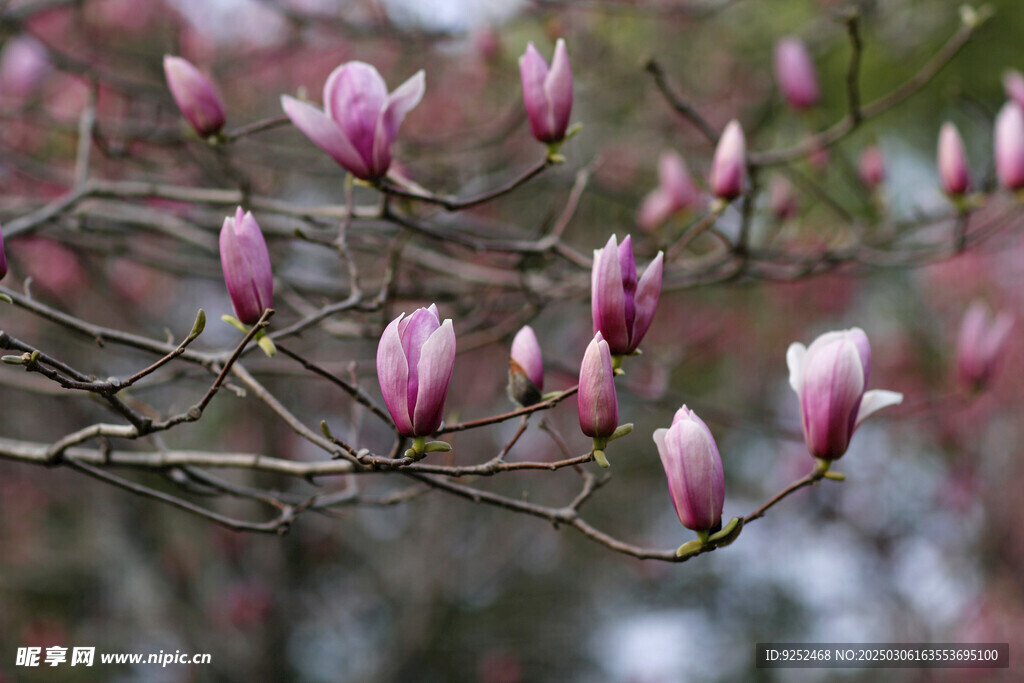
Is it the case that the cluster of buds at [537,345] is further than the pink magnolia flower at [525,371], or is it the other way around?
the pink magnolia flower at [525,371]

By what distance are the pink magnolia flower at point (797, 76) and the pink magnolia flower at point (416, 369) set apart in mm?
1666

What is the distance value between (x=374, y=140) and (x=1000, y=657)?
84.1 inches

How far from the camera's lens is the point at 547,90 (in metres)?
1.22

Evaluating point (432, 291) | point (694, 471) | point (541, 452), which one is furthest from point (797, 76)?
point (541, 452)

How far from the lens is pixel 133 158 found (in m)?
1.83

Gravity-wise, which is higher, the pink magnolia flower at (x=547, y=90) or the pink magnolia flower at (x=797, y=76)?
the pink magnolia flower at (x=797, y=76)

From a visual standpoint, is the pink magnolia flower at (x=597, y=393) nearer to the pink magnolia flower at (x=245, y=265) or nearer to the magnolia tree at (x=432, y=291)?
the magnolia tree at (x=432, y=291)

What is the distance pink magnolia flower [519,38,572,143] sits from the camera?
1214 mm

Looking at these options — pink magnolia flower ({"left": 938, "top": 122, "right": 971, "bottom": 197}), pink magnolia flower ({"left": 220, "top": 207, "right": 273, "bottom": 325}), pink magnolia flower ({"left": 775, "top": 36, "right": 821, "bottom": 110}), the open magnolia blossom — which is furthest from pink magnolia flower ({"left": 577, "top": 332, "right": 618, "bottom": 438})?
pink magnolia flower ({"left": 775, "top": 36, "right": 821, "bottom": 110})

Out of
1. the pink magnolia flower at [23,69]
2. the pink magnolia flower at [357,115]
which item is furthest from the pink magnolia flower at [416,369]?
the pink magnolia flower at [23,69]

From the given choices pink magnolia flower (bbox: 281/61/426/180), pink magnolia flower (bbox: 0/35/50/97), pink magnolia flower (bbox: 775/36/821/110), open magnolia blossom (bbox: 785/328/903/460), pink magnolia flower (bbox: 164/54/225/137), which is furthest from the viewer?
pink magnolia flower (bbox: 0/35/50/97)

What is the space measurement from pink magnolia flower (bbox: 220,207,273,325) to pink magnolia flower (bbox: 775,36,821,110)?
165 cm

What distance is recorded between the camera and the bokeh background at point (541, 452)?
11.5ft

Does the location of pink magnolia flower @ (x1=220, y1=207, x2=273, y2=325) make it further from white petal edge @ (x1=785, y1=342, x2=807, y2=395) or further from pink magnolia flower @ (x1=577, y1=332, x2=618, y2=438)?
white petal edge @ (x1=785, y1=342, x2=807, y2=395)
